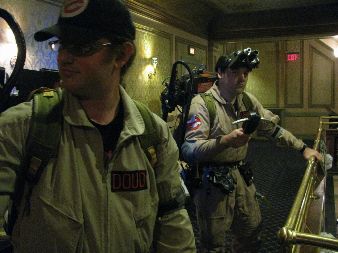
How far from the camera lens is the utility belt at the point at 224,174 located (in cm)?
249

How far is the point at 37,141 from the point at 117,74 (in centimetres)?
39

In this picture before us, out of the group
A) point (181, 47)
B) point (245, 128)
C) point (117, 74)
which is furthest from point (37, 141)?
point (181, 47)

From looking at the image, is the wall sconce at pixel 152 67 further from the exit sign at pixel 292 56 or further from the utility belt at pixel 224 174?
the exit sign at pixel 292 56

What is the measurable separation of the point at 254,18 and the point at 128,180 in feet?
33.6

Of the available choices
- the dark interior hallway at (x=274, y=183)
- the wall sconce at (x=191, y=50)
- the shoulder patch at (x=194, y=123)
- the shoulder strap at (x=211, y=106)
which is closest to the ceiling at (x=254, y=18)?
the wall sconce at (x=191, y=50)

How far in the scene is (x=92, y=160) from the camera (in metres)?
1.12

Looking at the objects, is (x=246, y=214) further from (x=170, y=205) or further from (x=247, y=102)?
(x=170, y=205)

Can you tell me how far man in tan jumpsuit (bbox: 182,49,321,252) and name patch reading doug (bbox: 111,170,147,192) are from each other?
122cm

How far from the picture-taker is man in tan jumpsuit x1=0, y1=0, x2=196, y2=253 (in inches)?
41.1

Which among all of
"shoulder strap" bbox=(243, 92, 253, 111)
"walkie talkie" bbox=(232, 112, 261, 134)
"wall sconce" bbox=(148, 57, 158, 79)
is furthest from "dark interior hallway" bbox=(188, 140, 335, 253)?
"wall sconce" bbox=(148, 57, 158, 79)

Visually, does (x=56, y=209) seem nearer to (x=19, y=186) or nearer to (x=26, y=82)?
(x=19, y=186)

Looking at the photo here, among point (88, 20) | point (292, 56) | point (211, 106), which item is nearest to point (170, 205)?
point (88, 20)

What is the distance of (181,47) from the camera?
9.38 meters

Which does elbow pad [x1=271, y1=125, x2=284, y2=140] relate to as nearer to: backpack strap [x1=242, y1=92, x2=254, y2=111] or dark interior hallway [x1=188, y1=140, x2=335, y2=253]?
backpack strap [x1=242, y1=92, x2=254, y2=111]
